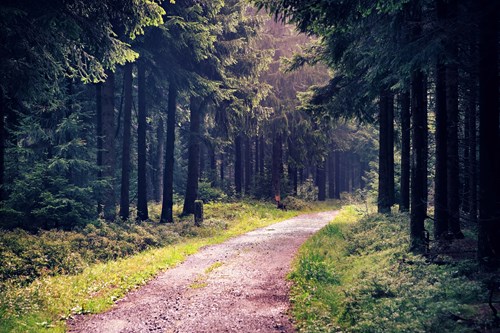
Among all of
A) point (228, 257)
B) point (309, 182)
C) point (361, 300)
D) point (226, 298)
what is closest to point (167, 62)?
point (228, 257)

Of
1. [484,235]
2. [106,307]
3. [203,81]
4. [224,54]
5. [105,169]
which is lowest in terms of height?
[106,307]

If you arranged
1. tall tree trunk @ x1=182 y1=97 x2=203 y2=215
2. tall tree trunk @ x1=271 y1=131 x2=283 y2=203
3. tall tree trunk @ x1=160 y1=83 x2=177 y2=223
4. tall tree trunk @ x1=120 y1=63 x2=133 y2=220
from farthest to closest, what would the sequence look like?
tall tree trunk @ x1=271 y1=131 x2=283 y2=203, tall tree trunk @ x1=182 y1=97 x2=203 y2=215, tall tree trunk @ x1=160 y1=83 x2=177 y2=223, tall tree trunk @ x1=120 y1=63 x2=133 y2=220

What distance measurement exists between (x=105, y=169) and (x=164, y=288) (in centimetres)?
886

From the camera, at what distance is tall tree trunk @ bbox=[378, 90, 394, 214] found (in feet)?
57.2

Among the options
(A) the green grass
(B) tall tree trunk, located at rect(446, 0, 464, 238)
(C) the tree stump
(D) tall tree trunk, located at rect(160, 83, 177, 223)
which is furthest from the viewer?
(D) tall tree trunk, located at rect(160, 83, 177, 223)

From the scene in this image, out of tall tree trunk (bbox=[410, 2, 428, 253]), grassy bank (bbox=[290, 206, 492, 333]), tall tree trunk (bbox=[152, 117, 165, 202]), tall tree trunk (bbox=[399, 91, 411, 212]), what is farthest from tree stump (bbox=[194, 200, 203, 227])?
tall tree trunk (bbox=[152, 117, 165, 202])

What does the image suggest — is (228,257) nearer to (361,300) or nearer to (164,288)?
(164,288)

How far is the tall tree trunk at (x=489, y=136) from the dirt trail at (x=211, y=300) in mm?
4046

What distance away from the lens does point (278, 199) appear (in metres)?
30.6

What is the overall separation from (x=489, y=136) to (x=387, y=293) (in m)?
3.51

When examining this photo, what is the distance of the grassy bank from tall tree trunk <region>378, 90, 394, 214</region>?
233 inches

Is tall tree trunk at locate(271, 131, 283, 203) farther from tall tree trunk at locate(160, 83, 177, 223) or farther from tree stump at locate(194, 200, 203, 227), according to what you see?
tall tree trunk at locate(160, 83, 177, 223)

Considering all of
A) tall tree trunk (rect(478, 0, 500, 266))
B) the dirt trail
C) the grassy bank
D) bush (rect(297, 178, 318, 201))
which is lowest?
the dirt trail

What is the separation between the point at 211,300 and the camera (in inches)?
333
